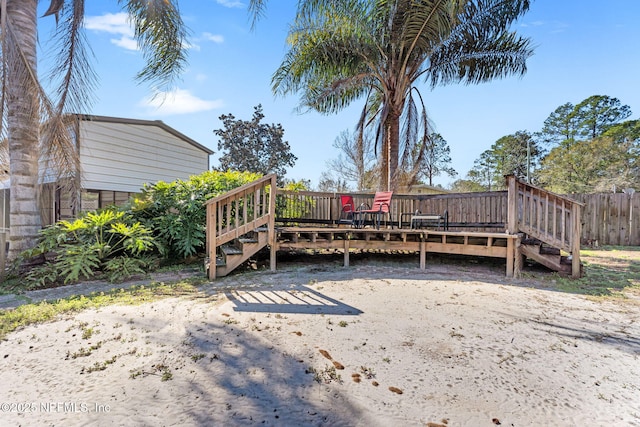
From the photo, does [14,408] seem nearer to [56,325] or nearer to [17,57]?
[56,325]

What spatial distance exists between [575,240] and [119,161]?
1162 centimetres

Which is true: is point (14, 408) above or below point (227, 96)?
below

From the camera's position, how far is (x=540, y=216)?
5.48m

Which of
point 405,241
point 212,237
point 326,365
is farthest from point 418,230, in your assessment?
point 326,365

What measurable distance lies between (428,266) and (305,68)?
6.49 meters

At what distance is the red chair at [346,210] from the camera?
24.2 feet

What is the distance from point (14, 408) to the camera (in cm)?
167

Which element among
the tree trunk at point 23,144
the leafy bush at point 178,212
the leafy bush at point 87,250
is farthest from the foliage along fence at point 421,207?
the tree trunk at point 23,144

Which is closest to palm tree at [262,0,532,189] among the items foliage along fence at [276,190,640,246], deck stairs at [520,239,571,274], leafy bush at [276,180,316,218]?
foliage along fence at [276,190,640,246]

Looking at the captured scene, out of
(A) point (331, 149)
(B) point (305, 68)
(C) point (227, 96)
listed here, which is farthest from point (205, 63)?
(A) point (331, 149)

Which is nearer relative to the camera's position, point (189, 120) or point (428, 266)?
point (428, 266)

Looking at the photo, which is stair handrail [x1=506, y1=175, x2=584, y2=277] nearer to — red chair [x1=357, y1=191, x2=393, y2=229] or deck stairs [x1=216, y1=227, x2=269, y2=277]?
red chair [x1=357, y1=191, x2=393, y2=229]

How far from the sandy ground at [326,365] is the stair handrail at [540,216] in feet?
5.22

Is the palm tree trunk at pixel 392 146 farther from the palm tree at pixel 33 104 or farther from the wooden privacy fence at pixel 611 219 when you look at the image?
the wooden privacy fence at pixel 611 219
